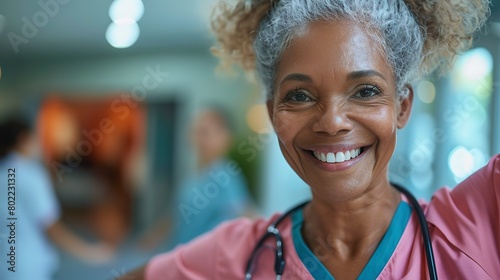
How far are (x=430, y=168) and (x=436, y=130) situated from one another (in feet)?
0.80

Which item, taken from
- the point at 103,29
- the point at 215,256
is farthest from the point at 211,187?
the point at 103,29

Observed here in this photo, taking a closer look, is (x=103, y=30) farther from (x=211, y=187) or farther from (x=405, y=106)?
(x=405, y=106)

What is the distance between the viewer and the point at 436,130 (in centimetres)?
368

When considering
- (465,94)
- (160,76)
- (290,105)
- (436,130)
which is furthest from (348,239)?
(160,76)

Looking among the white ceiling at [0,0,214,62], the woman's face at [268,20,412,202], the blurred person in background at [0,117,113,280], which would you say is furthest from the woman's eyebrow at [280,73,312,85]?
the white ceiling at [0,0,214,62]

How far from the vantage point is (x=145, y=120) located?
19.3 ft

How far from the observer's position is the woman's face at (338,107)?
1.04 metres

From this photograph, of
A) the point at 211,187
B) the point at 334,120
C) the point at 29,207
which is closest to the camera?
the point at 334,120

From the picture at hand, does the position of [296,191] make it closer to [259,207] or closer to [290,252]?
[259,207]

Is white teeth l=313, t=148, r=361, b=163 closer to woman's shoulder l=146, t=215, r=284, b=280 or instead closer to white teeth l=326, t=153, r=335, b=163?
white teeth l=326, t=153, r=335, b=163

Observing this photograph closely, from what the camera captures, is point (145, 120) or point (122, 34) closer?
point (122, 34)

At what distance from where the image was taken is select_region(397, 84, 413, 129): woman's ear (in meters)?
1.16

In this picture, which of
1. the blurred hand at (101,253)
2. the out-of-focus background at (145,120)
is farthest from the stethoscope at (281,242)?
the blurred hand at (101,253)

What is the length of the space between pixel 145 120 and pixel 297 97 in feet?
16.1
